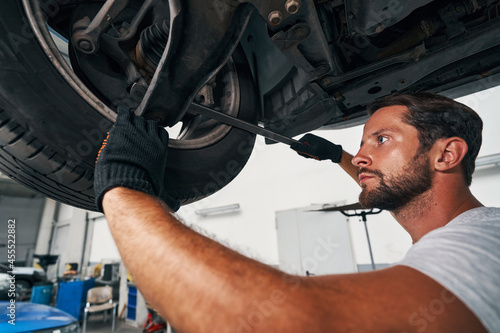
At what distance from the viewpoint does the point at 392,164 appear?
65cm

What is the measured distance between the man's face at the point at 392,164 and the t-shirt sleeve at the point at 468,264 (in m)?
0.25

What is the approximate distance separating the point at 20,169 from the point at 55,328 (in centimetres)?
116

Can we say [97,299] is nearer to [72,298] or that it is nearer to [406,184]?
[72,298]

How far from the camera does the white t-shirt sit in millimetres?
299

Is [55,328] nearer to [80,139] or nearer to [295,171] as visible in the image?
[80,139]

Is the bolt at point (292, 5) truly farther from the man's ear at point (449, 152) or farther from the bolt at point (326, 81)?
the man's ear at point (449, 152)

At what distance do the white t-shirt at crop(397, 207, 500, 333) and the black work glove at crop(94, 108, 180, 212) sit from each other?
413 mm

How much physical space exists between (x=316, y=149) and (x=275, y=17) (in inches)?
24.4

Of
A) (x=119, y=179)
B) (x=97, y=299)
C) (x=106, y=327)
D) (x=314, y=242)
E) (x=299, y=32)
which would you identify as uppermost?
(x=299, y=32)

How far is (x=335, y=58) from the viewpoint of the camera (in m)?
0.80

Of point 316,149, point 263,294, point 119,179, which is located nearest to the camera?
point 263,294

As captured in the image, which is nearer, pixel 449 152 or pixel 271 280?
pixel 271 280

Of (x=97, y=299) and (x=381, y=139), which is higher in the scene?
(x=381, y=139)

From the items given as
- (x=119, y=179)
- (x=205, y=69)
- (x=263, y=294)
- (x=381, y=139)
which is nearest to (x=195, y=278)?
(x=263, y=294)
